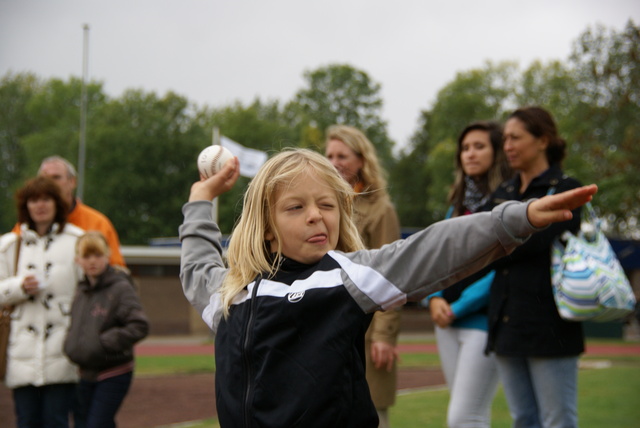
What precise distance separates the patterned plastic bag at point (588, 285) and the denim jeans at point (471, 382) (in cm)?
64

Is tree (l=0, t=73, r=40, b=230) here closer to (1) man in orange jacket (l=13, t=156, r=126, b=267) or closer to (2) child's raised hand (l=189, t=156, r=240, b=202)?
(1) man in orange jacket (l=13, t=156, r=126, b=267)

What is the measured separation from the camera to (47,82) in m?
64.4

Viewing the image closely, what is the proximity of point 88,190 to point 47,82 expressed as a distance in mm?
18638

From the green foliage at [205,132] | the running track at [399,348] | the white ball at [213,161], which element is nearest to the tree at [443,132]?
the green foliage at [205,132]

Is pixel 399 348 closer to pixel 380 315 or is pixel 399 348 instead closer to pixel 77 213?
pixel 77 213

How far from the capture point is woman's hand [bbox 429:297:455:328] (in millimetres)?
4680

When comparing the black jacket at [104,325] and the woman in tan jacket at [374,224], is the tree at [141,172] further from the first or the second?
the woman in tan jacket at [374,224]

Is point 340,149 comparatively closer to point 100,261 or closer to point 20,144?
point 100,261

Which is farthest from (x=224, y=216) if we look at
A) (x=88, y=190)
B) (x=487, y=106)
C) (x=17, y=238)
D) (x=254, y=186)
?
(x=254, y=186)

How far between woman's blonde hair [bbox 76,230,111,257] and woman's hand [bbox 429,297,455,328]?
2.63 metres

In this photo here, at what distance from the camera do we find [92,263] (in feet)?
18.6

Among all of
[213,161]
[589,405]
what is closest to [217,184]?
[213,161]

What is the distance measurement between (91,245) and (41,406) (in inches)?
50.2

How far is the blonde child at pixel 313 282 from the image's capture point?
84.5 inches
